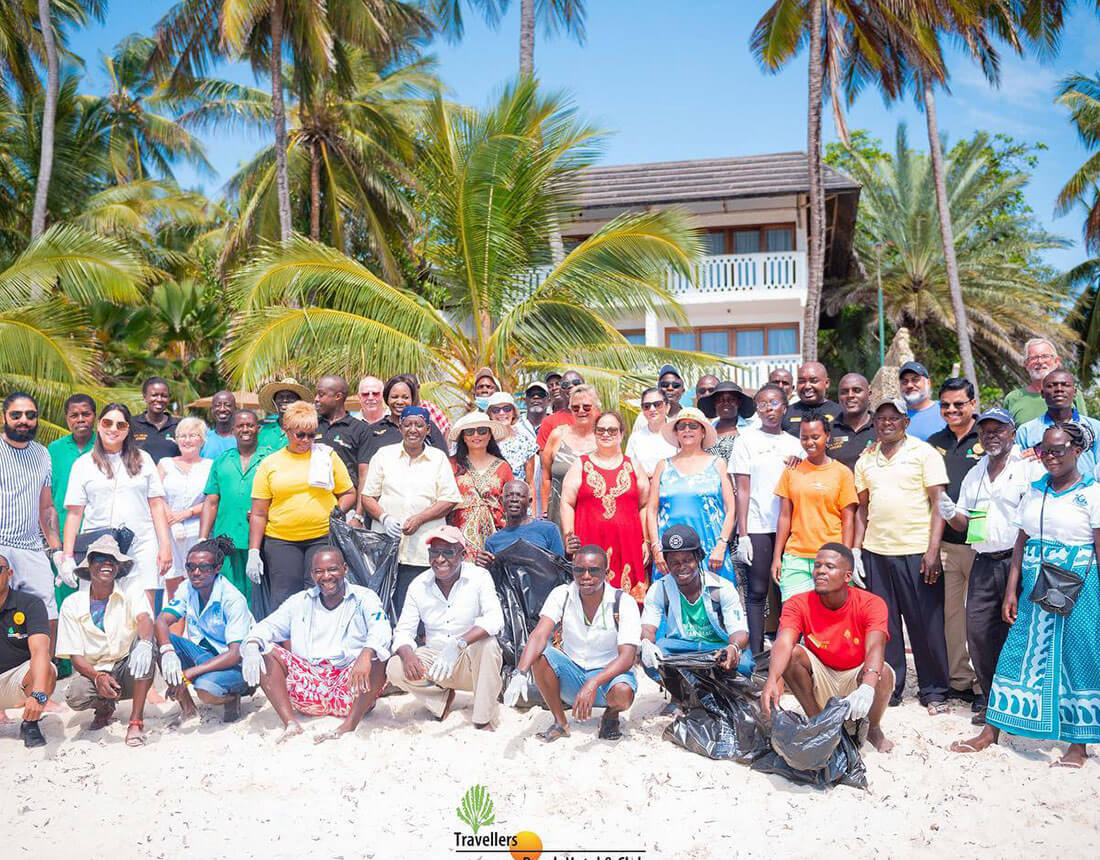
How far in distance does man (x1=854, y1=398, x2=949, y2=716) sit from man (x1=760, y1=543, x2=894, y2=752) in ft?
2.51

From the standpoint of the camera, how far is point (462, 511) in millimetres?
6477

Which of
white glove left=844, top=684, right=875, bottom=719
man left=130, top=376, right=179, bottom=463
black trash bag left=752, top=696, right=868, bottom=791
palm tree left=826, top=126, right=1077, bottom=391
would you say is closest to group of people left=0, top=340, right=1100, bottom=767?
white glove left=844, top=684, right=875, bottom=719

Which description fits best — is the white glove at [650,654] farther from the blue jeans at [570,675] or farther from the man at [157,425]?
the man at [157,425]

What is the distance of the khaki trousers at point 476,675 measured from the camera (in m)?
5.65

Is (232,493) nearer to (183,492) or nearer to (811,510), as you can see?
(183,492)

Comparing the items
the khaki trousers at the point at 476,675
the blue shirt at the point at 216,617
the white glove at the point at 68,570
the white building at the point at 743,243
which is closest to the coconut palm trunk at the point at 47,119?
the white building at the point at 743,243

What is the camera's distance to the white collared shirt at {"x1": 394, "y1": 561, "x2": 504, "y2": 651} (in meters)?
5.76

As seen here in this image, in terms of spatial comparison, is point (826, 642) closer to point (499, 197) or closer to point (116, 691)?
point (116, 691)

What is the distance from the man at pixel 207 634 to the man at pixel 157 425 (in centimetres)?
163

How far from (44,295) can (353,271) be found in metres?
3.76

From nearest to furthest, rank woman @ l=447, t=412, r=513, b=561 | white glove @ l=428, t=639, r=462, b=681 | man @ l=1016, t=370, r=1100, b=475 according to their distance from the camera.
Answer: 1. white glove @ l=428, t=639, r=462, b=681
2. man @ l=1016, t=370, r=1100, b=475
3. woman @ l=447, t=412, r=513, b=561

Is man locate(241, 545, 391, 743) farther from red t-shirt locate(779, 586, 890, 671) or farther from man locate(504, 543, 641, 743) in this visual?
red t-shirt locate(779, 586, 890, 671)

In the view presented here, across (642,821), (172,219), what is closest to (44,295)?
(642,821)

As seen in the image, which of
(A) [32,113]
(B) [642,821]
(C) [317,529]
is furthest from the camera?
(A) [32,113]
